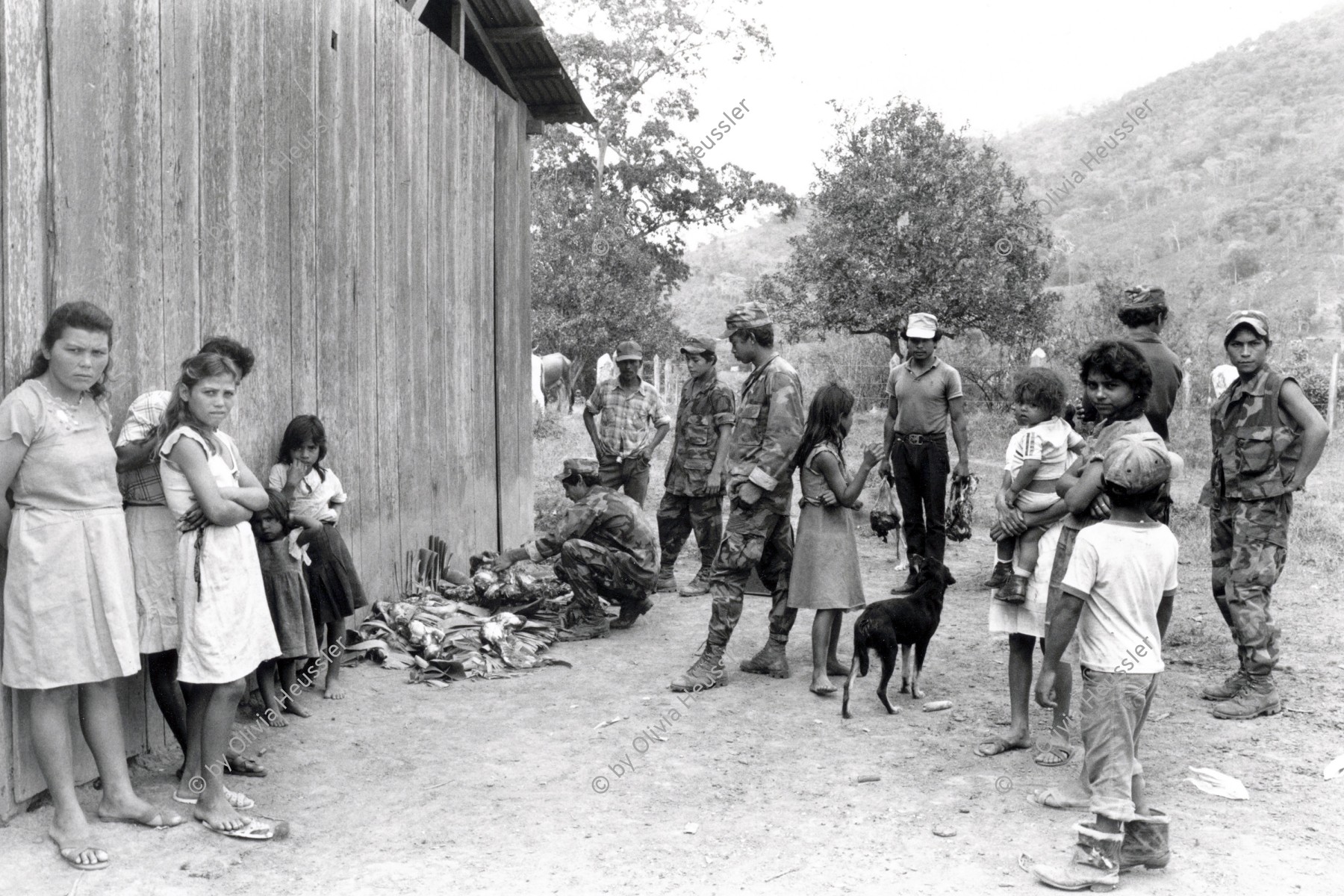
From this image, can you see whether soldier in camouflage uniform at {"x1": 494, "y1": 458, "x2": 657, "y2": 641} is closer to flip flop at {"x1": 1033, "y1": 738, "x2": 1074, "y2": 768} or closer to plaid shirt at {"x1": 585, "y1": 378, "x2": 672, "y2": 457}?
plaid shirt at {"x1": 585, "y1": 378, "x2": 672, "y2": 457}

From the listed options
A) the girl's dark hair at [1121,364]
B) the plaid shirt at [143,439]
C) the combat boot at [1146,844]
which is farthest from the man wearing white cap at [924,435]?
the plaid shirt at [143,439]

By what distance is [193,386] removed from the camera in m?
3.83

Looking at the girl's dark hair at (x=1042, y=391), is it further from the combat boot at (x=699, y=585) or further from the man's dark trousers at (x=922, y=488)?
the combat boot at (x=699, y=585)

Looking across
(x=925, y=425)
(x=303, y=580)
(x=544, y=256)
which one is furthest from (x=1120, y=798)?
(x=544, y=256)

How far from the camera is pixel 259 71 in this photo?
16.9 feet

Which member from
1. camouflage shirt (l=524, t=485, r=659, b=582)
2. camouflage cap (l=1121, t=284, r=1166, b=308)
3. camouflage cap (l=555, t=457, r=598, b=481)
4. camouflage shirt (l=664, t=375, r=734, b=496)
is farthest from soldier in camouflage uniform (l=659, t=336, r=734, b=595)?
camouflage cap (l=1121, t=284, r=1166, b=308)

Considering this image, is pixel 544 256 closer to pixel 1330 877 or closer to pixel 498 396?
pixel 498 396

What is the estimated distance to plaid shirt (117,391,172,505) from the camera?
13.0 ft

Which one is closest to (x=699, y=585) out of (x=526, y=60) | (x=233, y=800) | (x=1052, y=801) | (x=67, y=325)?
(x=1052, y=801)

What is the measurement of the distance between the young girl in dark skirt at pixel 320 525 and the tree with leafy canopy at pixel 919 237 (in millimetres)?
15188

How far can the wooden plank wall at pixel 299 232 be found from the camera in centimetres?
380

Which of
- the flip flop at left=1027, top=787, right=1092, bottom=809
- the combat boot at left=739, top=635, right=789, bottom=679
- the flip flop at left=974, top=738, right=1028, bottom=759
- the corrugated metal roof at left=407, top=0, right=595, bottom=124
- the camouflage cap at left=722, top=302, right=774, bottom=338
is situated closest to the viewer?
the flip flop at left=1027, top=787, right=1092, bottom=809

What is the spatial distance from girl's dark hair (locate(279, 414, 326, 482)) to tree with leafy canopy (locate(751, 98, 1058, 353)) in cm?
1519

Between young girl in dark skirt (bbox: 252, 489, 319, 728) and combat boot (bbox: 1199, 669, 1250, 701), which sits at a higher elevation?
young girl in dark skirt (bbox: 252, 489, 319, 728)
